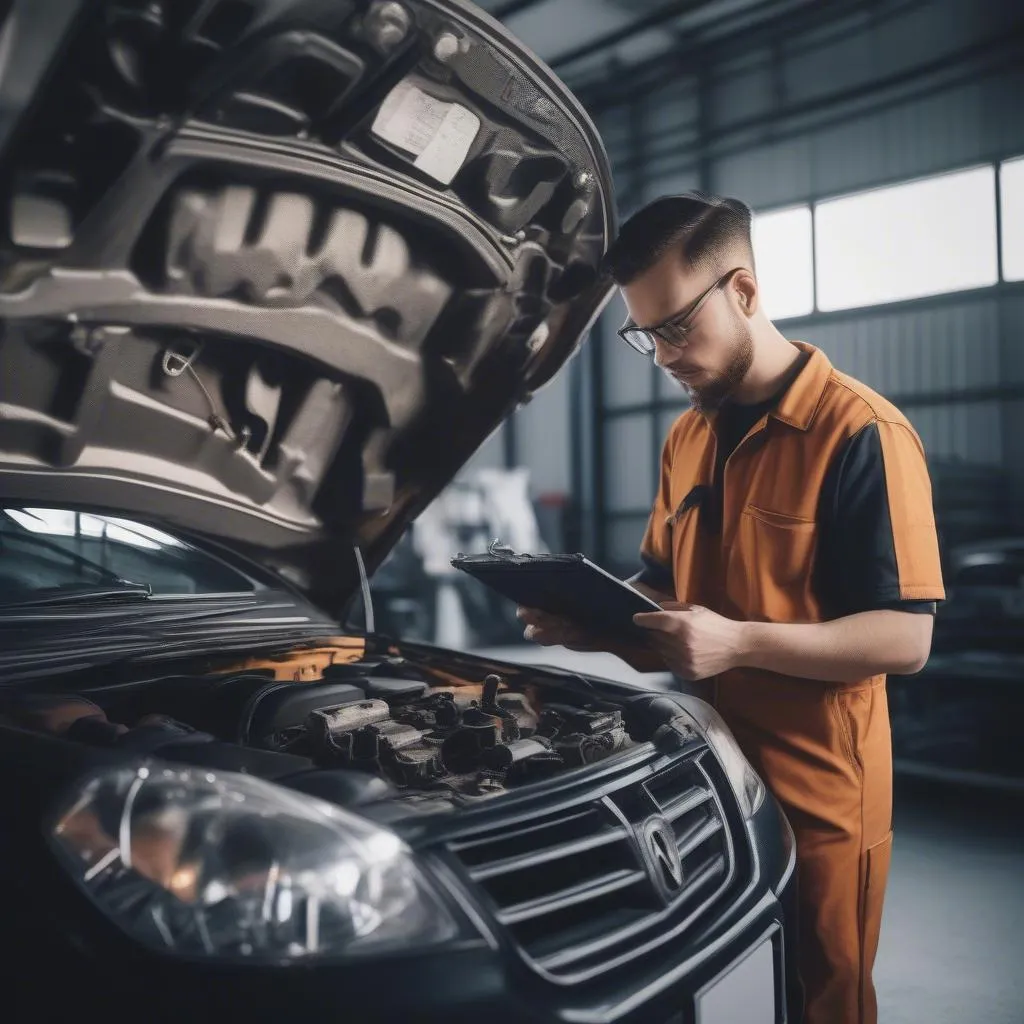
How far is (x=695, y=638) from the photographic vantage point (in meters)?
1.38

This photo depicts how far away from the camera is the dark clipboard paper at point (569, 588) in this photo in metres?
1.36

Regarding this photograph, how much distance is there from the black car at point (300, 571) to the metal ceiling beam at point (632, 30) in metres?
5.08

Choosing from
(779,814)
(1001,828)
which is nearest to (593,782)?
(779,814)

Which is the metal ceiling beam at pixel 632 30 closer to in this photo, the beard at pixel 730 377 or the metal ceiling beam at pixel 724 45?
the metal ceiling beam at pixel 724 45

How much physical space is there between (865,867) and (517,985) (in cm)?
77

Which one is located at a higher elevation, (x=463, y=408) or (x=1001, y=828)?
(x=463, y=408)

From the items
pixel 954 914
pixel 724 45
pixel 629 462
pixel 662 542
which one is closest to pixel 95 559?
pixel 662 542

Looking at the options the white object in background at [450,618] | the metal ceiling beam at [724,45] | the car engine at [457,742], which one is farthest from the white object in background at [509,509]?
the car engine at [457,742]

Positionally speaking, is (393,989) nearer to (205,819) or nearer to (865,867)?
(205,819)

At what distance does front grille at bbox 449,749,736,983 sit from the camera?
101cm

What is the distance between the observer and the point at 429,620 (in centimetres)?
727

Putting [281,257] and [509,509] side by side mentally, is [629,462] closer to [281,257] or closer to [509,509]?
[509,509]

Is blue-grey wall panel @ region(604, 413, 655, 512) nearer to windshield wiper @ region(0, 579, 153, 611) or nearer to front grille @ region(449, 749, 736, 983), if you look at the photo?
windshield wiper @ region(0, 579, 153, 611)

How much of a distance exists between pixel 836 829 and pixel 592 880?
1.78ft
